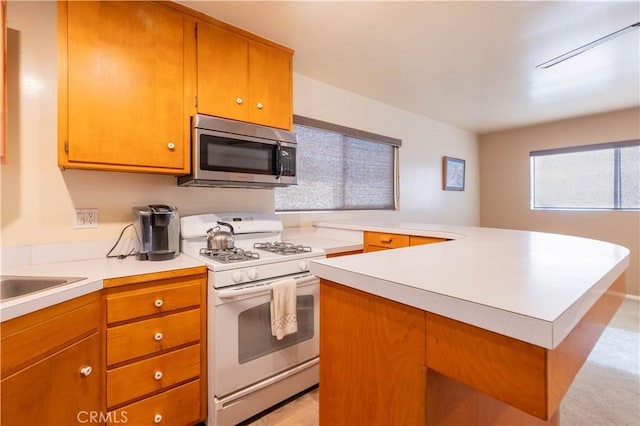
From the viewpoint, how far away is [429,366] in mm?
678

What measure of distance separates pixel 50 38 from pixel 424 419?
2.36 meters

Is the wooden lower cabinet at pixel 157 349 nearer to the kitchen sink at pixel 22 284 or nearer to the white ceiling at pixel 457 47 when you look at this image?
the kitchen sink at pixel 22 284

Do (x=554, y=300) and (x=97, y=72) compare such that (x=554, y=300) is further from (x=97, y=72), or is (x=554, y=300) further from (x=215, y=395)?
(x=97, y=72)

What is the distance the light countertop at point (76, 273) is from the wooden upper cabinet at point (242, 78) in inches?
37.1

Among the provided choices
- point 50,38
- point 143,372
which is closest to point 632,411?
point 143,372

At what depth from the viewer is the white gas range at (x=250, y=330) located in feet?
4.80

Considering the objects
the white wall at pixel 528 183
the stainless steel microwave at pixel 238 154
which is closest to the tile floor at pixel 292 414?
the stainless steel microwave at pixel 238 154

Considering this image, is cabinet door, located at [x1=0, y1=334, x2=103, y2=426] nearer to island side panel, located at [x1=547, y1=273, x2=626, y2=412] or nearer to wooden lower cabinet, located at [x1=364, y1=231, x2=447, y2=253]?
island side panel, located at [x1=547, y1=273, x2=626, y2=412]

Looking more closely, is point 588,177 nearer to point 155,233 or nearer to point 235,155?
point 235,155

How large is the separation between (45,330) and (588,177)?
5.48m

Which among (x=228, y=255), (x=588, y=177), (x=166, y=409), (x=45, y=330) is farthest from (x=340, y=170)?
(x=588, y=177)

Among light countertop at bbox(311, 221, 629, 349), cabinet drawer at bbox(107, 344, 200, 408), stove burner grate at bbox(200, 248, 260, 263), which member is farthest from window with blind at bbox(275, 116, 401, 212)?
light countertop at bbox(311, 221, 629, 349)

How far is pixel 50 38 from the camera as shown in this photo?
61.4 inches

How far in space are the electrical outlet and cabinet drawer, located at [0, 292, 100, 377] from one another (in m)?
0.63
